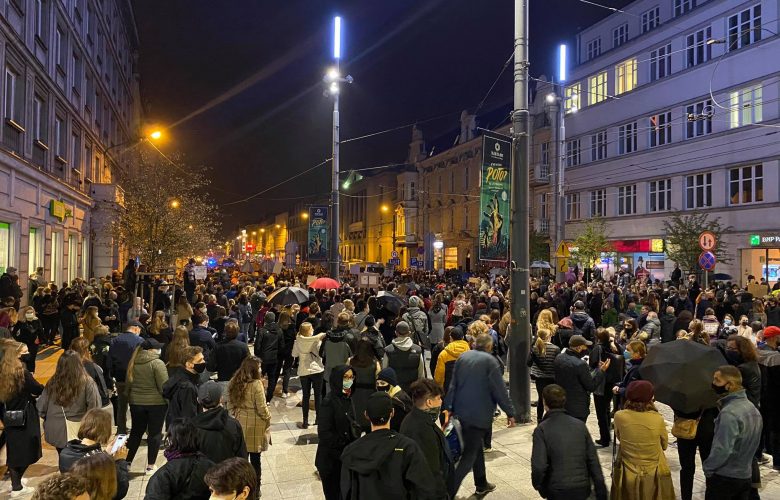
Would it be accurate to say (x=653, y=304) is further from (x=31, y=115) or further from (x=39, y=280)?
(x=31, y=115)

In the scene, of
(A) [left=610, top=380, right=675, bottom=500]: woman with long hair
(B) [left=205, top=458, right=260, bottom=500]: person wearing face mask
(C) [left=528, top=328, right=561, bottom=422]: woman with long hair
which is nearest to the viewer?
(B) [left=205, top=458, right=260, bottom=500]: person wearing face mask

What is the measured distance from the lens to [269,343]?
9883 millimetres

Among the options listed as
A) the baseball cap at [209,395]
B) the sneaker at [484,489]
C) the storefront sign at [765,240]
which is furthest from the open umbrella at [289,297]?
the storefront sign at [765,240]

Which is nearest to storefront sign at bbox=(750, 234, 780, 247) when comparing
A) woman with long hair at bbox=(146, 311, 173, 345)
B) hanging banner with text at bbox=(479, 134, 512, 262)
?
hanging banner with text at bbox=(479, 134, 512, 262)

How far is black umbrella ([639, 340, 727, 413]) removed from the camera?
18.3ft

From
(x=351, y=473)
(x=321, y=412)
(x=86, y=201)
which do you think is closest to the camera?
(x=351, y=473)

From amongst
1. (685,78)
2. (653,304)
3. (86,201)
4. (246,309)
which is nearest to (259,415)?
(246,309)

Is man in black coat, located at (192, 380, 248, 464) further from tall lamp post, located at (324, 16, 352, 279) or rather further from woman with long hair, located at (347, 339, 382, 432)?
tall lamp post, located at (324, 16, 352, 279)

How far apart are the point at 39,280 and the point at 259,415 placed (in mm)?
15476

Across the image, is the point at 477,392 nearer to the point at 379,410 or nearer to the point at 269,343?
the point at 379,410

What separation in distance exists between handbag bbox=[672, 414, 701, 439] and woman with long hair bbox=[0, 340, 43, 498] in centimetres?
663

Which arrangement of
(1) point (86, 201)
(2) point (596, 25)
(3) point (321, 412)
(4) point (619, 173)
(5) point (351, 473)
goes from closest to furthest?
(5) point (351, 473) < (3) point (321, 412) < (1) point (86, 201) < (4) point (619, 173) < (2) point (596, 25)

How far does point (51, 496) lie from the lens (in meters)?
2.74

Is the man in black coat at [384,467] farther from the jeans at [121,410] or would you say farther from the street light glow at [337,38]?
the street light glow at [337,38]
